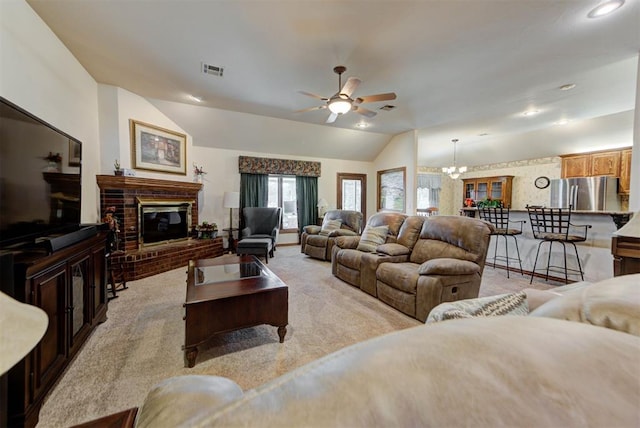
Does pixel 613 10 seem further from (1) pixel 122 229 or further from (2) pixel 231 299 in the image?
(1) pixel 122 229

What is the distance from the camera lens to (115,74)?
10.9ft

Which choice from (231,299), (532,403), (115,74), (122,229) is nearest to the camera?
(532,403)

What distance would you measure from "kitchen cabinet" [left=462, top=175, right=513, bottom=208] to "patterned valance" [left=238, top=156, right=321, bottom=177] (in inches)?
227

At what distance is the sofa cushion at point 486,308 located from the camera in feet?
3.21

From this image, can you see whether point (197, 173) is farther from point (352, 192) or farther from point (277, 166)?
point (352, 192)

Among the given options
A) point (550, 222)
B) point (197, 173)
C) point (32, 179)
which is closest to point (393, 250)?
point (550, 222)

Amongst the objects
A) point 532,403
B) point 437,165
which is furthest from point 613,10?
point 437,165

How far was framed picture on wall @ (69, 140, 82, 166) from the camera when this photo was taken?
209 centimetres

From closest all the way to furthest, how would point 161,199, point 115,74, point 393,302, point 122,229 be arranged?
point 393,302 < point 115,74 < point 122,229 < point 161,199

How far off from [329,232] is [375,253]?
6.25 feet

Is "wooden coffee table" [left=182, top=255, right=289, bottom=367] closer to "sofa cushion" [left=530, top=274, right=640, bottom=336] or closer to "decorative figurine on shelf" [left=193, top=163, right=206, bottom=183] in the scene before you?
"sofa cushion" [left=530, top=274, right=640, bottom=336]

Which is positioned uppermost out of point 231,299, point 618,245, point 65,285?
point 618,245

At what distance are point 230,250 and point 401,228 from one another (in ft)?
13.0

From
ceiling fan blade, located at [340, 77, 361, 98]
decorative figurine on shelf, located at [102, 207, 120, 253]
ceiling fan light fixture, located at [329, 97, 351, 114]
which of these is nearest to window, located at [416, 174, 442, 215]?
ceiling fan light fixture, located at [329, 97, 351, 114]
